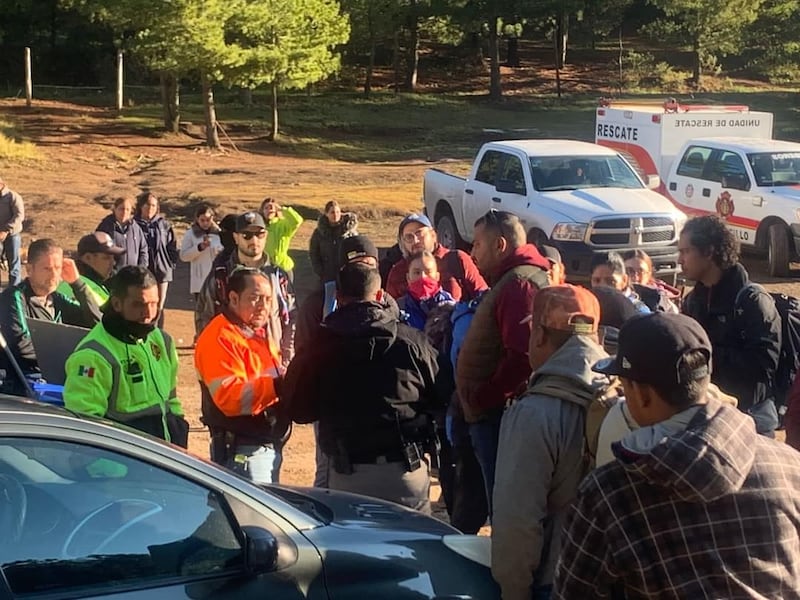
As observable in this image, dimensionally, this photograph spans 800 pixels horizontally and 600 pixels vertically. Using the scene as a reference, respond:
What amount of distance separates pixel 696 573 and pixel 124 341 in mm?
2839

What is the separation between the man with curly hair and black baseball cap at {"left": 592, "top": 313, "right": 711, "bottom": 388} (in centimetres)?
253

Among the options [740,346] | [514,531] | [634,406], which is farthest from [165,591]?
[740,346]

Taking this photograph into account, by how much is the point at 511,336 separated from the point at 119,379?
1663mm

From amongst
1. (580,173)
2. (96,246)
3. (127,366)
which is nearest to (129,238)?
(96,246)

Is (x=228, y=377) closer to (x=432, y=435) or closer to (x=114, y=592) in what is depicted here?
(x=432, y=435)

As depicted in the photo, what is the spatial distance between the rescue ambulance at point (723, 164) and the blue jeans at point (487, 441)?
10.7 meters

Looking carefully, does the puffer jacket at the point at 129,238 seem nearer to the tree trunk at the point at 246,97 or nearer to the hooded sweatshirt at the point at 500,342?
the hooded sweatshirt at the point at 500,342

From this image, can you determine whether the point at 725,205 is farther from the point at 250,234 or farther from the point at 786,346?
the point at 786,346

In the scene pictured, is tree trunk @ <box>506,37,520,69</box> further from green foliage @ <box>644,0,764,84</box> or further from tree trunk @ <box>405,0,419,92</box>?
green foliage @ <box>644,0,764,84</box>

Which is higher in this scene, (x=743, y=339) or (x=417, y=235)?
(x=417, y=235)

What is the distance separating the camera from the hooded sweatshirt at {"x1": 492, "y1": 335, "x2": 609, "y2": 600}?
3281 mm

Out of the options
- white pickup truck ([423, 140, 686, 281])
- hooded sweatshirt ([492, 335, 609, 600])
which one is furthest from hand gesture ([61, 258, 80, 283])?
white pickup truck ([423, 140, 686, 281])

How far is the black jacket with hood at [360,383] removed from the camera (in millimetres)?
4512

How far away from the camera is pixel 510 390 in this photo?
4785 mm
